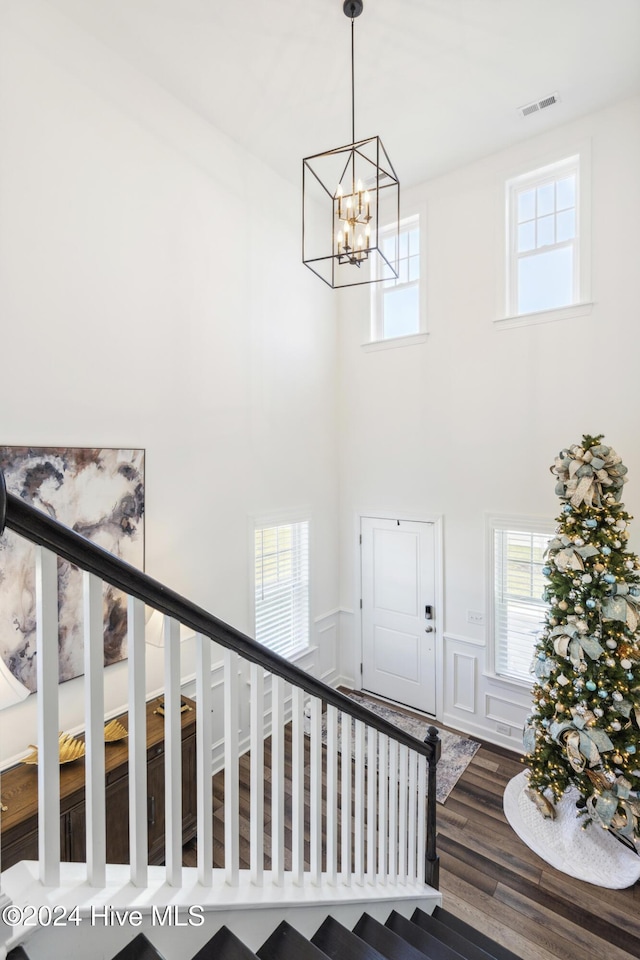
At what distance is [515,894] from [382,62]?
568 centimetres

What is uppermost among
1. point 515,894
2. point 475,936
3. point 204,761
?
point 204,761

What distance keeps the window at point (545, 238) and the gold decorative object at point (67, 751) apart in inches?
186

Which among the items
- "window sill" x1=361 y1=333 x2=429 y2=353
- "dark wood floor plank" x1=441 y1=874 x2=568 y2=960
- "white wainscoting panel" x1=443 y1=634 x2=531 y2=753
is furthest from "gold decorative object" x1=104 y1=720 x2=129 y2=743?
"window sill" x1=361 y1=333 x2=429 y2=353

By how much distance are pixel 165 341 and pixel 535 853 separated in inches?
177

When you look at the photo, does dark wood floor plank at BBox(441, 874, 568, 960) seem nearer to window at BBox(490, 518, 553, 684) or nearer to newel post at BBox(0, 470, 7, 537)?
window at BBox(490, 518, 553, 684)

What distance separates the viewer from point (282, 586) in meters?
4.73

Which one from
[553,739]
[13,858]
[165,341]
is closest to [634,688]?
[553,739]

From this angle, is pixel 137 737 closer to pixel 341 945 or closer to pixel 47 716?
pixel 47 716

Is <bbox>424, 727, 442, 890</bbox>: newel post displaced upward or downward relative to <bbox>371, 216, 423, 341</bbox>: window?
downward

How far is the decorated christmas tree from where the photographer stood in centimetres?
299

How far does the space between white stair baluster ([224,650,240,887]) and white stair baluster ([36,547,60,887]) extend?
43cm

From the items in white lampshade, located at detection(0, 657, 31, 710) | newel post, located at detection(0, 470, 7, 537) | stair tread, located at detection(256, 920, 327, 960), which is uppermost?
newel post, located at detection(0, 470, 7, 537)

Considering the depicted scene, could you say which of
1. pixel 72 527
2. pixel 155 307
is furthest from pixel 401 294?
pixel 72 527

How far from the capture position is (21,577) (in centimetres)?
254
